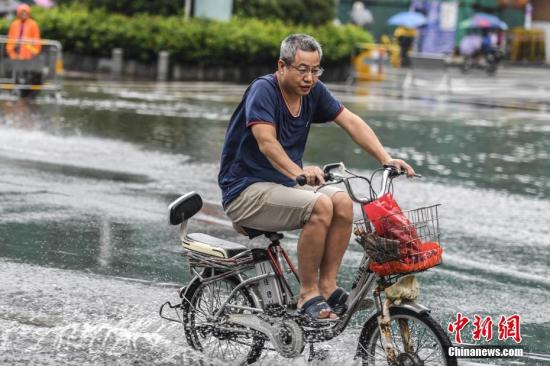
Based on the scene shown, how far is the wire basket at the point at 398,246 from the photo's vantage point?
491 cm

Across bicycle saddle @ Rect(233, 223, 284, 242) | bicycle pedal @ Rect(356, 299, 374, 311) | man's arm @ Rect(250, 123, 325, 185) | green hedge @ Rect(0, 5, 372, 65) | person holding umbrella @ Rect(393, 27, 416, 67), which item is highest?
person holding umbrella @ Rect(393, 27, 416, 67)

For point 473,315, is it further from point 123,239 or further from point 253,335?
point 123,239

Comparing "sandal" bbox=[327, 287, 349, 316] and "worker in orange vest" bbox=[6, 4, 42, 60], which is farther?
"worker in orange vest" bbox=[6, 4, 42, 60]

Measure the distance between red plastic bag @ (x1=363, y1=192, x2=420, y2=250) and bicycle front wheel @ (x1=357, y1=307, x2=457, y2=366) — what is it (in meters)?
0.32

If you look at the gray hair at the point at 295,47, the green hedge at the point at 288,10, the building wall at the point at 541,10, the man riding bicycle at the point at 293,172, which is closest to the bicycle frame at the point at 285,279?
the man riding bicycle at the point at 293,172

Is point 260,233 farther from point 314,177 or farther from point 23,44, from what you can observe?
point 23,44

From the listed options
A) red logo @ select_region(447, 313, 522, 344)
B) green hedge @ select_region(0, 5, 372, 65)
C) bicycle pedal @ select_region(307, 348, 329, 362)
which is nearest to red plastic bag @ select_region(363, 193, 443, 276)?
bicycle pedal @ select_region(307, 348, 329, 362)

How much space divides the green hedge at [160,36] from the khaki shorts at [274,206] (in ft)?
78.9

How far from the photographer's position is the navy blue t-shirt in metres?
5.49

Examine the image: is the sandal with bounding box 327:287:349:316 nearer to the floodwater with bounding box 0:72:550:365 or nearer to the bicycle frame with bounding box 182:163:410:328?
the bicycle frame with bounding box 182:163:410:328

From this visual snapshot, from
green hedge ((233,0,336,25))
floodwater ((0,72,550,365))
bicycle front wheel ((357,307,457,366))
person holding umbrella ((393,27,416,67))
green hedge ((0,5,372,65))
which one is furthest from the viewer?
person holding umbrella ((393,27,416,67))

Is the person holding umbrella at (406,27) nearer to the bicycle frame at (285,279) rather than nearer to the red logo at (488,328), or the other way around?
the red logo at (488,328)

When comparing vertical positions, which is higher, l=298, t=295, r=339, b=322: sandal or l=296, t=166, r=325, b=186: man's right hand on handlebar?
l=296, t=166, r=325, b=186: man's right hand on handlebar

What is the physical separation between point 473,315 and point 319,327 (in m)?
1.98
